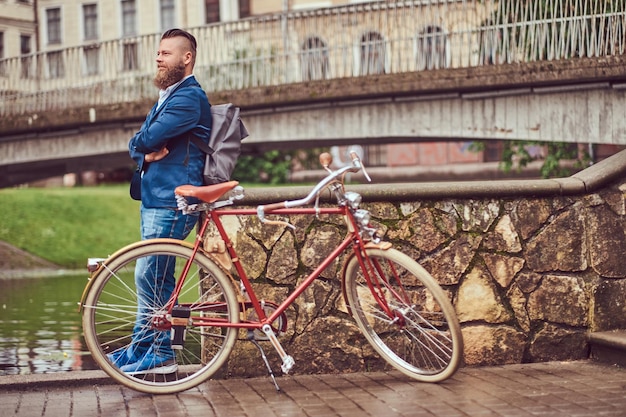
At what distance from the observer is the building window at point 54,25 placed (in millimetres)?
59281

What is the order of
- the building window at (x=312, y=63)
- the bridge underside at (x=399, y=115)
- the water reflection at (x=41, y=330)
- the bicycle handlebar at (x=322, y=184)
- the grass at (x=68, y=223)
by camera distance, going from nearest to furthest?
the bicycle handlebar at (x=322, y=184) < the water reflection at (x=41, y=330) < the bridge underside at (x=399, y=115) < the building window at (x=312, y=63) < the grass at (x=68, y=223)

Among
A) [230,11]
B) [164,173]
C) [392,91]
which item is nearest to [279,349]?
[164,173]

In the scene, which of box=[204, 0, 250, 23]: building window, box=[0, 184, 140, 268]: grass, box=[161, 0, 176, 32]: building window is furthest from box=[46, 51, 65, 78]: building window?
box=[161, 0, 176, 32]: building window

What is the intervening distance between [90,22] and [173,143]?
52.5 metres

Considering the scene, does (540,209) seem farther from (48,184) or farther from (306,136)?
(48,184)

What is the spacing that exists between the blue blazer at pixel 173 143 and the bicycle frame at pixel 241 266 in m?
0.27

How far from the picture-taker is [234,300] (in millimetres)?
6617

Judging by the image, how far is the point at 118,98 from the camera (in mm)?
24609

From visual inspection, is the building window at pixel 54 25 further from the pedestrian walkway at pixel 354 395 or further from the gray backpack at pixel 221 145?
the pedestrian walkway at pixel 354 395

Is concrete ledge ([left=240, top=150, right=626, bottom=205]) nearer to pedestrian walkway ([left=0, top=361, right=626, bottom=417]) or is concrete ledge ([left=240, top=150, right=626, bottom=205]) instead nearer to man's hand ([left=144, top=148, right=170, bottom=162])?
man's hand ([left=144, top=148, right=170, bottom=162])

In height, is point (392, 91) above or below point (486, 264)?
above

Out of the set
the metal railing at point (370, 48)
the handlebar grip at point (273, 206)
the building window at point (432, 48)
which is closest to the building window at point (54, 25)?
the metal railing at point (370, 48)

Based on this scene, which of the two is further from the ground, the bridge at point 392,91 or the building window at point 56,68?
the building window at point 56,68

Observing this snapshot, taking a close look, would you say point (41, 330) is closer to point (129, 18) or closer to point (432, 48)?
point (432, 48)
